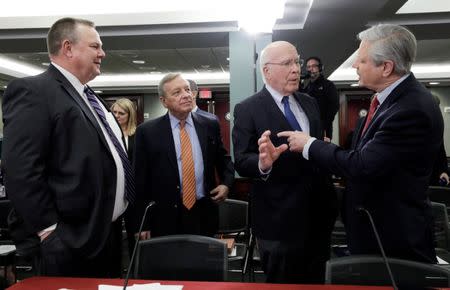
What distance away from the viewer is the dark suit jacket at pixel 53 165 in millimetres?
1674

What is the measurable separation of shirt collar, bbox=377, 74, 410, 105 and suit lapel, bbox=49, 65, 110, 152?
1.17 m

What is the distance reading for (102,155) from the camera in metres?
1.84

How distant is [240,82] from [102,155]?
3.64 m

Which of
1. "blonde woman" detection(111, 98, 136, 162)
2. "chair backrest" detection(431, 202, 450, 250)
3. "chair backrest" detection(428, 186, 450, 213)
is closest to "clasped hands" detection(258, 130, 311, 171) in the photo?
"chair backrest" detection(431, 202, 450, 250)

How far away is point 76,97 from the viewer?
6.07ft

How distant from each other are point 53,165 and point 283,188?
1.00 metres

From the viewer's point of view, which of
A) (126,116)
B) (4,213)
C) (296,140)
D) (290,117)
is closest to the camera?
(296,140)

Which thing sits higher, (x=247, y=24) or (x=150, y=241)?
(x=247, y=24)

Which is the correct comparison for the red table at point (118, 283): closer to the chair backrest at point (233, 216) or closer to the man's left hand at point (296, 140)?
the man's left hand at point (296, 140)

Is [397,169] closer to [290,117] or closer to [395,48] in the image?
[395,48]

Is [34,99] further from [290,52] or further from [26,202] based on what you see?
[290,52]

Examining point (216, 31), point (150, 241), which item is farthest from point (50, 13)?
point (150, 241)

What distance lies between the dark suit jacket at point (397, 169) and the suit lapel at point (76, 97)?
93 cm

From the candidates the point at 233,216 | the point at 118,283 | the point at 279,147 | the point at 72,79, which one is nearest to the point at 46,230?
the point at 118,283
